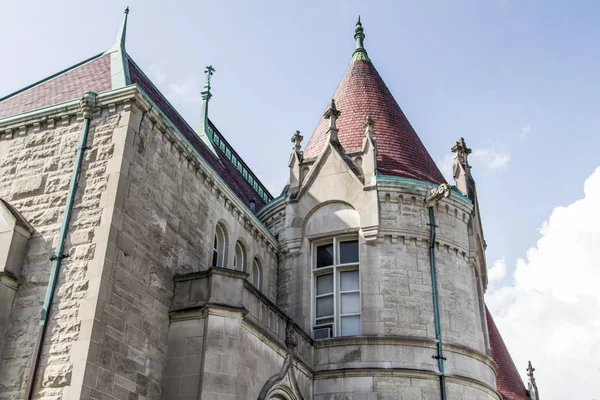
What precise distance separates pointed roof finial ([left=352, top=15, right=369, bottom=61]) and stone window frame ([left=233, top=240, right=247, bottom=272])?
929cm

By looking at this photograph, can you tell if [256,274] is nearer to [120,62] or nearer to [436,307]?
[436,307]

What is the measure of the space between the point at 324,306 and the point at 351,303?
2.47ft

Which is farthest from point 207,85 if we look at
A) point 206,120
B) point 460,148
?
point 460,148

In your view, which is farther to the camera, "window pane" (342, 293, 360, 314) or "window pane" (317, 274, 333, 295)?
"window pane" (317, 274, 333, 295)

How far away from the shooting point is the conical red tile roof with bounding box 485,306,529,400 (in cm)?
2389

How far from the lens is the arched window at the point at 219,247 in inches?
608

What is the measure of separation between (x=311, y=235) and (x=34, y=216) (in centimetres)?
771

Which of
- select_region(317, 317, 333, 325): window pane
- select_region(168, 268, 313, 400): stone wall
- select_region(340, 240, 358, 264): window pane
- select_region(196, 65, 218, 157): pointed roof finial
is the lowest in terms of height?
select_region(168, 268, 313, 400): stone wall

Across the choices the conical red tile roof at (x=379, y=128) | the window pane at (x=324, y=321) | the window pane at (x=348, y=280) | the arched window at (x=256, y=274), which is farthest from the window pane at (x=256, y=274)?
the conical red tile roof at (x=379, y=128)

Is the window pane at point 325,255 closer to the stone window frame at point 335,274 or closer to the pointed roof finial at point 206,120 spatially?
the stone window frame at point 335,274

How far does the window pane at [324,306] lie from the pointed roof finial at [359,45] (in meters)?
9.36

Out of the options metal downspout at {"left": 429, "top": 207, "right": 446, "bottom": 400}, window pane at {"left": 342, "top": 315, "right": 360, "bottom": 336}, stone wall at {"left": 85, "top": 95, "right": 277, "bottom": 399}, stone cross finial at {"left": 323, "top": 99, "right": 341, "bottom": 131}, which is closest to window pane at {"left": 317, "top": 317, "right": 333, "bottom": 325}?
window pane at {"left": 342, "top": 315, "right": 360, "bottom": 336}

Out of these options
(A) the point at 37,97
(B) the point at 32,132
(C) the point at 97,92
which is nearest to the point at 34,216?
(B) the point at 32,132

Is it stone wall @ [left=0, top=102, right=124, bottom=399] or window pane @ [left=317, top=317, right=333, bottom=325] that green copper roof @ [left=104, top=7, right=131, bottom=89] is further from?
window pane @ [left=317, top=317, right=333, bottom=325]
